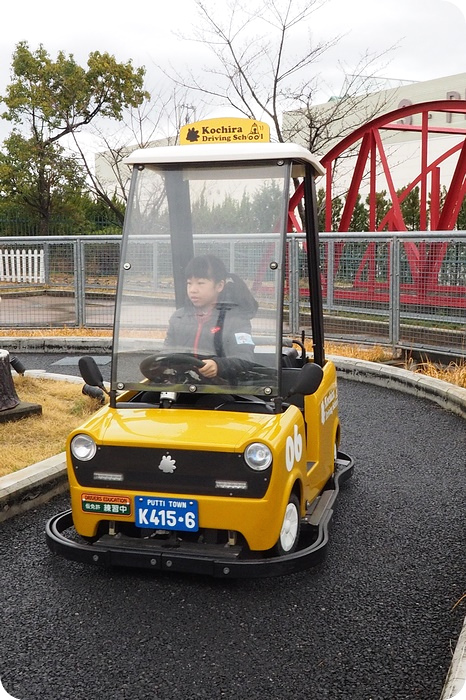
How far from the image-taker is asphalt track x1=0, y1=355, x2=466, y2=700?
121 inches

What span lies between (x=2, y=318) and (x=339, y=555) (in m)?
10.0

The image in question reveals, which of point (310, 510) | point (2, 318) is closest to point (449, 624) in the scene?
point (310, 510)

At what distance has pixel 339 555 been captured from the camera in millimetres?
4266

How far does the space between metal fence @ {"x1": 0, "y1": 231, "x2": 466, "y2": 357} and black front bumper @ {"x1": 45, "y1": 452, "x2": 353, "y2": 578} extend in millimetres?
4816

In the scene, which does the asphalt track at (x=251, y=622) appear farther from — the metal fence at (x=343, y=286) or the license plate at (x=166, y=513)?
the metal fence at (x=343, y=286)

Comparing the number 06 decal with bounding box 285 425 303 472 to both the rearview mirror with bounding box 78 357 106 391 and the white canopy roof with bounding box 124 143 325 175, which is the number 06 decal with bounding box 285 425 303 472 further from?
the white canopy roof with bounding box 124 143 325 175

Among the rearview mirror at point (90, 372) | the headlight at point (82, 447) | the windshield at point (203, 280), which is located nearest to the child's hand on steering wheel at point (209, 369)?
the windshield at point (203, 280)

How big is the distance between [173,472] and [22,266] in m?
10.8

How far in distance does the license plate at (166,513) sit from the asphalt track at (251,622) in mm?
352

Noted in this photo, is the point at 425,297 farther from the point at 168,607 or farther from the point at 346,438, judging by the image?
the point at 168,607

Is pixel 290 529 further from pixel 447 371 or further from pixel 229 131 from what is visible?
pixel 447 371

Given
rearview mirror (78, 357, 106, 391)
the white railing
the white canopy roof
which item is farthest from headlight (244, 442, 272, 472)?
the white railing

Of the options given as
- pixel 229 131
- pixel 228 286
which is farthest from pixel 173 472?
pixel 229 131

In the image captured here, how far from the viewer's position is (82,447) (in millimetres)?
3920
